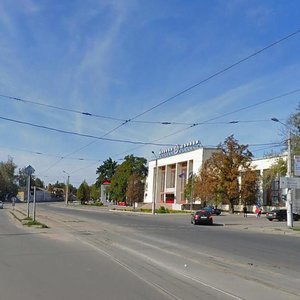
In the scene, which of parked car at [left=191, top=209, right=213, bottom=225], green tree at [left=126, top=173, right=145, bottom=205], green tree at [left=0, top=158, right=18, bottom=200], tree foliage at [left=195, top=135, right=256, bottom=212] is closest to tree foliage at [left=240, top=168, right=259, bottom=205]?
tree foliage at [left=195, top=135, right=256, bottom=212]

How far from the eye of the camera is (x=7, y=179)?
541ft

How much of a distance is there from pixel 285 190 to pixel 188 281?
3178 centimetres

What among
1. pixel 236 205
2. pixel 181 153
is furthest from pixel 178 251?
pixel 181 153

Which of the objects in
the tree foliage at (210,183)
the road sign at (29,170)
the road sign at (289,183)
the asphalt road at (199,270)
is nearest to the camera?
the asphalt road at (199,270)

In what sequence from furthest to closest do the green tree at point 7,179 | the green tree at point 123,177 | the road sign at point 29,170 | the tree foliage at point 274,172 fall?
the green tree at point 7,179 < the green tree at point 123,177 < the tree foliage at point 274,172 < the road sign at point 29,170

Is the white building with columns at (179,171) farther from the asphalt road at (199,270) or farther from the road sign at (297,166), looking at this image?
the asphalt road at (199,270)

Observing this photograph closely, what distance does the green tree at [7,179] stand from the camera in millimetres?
160625

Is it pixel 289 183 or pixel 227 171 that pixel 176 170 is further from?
pixel 289 183

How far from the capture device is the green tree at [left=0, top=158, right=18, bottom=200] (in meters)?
161

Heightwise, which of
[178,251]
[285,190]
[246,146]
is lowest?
[178,251]

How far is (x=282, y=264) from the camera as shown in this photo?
1463 cm

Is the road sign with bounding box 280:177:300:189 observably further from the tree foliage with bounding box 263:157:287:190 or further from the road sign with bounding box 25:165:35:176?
the tree foliage with bounding box 263:157:287:190

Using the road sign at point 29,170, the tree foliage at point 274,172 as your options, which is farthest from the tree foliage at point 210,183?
the road sign at point 29,170

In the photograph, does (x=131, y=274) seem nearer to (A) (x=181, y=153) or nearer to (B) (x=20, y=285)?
(B) (x=20, y=285)
